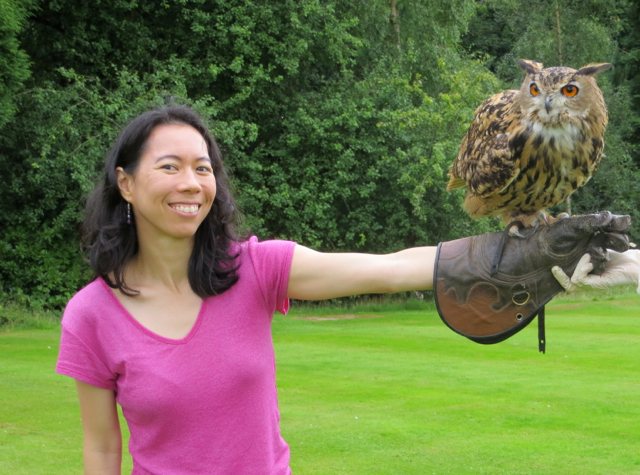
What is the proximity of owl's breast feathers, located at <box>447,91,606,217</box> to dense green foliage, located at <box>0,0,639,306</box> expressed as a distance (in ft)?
30.7

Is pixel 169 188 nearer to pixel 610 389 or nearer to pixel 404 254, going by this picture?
pixel 404 254

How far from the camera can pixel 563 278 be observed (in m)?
1.79

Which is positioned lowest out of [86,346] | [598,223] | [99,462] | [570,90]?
[99,462]

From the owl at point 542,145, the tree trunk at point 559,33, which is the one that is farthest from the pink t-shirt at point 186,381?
the tree trunk at point 559,33

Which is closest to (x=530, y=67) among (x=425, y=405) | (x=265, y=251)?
(x=265, y=251)

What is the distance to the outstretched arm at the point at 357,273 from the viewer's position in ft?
5.77

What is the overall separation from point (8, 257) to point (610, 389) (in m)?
10.2

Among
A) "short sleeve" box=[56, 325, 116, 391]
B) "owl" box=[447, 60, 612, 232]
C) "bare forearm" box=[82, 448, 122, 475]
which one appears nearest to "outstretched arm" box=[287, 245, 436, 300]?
"short sleeve" box=[56, 325, 116, 391]

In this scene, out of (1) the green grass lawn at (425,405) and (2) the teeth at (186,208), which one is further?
(1) the green grass lawn at (425,405)

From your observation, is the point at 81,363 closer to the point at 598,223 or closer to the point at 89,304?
the point at 89,304

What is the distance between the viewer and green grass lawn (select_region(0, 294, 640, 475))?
502cm

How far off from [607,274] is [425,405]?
499cm

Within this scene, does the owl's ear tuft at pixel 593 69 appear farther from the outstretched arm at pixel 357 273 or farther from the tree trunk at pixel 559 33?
the tree trunk at pixel 559 33

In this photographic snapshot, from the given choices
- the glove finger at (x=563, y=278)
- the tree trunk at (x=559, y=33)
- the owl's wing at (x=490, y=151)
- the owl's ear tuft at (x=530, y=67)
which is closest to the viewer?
the glove finger at (x=563, y=278)
